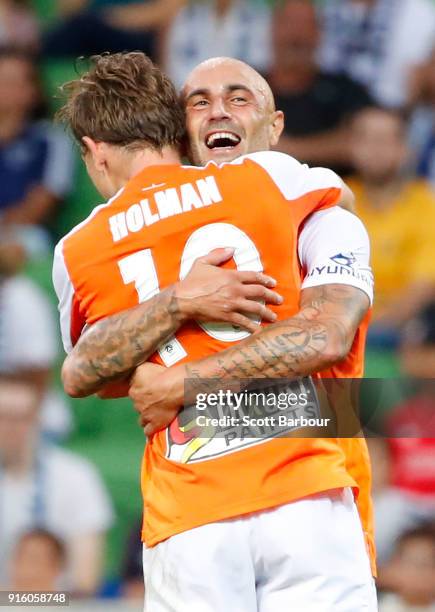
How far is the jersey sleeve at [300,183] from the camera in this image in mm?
2828

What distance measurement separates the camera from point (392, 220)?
6.27 m

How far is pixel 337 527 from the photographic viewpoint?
105 inches

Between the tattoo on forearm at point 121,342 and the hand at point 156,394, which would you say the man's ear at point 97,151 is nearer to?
the tattoo on forearm at point 121,342

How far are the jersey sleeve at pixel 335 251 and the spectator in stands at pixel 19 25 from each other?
14.3 ft

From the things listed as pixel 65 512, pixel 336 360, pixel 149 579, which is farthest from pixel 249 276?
pixel 65 512

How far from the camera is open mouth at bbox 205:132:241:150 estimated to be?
324 cm

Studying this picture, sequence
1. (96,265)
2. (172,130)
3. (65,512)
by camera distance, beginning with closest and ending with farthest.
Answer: (96,265) < (172,130) < (65,512)

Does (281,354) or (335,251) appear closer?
(281,354)

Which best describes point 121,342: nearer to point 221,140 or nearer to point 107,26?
point 221,140

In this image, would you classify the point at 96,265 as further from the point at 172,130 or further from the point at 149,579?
the point at 149,579

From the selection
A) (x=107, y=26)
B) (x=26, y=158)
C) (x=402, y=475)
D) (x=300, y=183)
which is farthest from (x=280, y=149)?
(x=300, y=183)

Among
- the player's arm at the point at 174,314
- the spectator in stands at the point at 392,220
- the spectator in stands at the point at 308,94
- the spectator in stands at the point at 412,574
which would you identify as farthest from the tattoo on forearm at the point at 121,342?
the spectator in stands at the point at 308,94

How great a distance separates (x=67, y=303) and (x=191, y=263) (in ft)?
1.19

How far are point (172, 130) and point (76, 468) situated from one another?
335 centimetres
